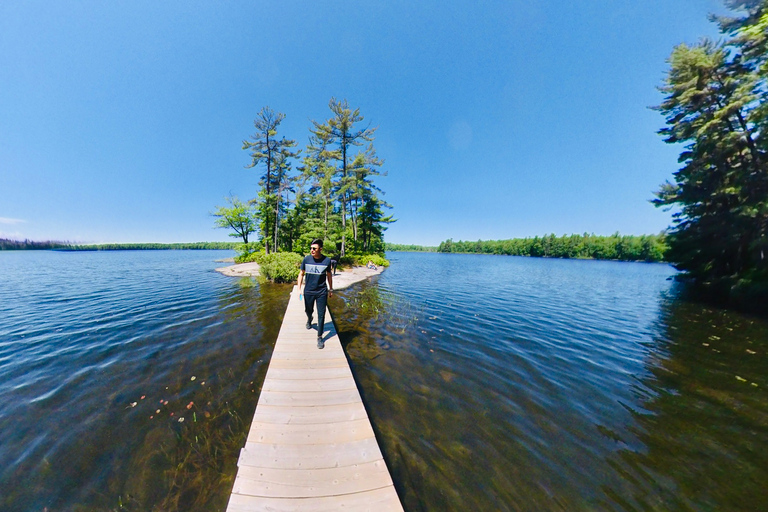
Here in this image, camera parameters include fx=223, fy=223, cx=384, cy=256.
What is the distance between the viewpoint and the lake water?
3053 mm

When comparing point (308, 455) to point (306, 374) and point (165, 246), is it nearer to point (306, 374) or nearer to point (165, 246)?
point (306, 374)

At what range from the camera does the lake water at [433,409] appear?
3.05 metres

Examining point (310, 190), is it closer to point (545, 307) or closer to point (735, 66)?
point (545, 307)

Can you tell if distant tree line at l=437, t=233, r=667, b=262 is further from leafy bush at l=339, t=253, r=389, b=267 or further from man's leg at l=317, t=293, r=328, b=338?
man's leg at l=317, t=293, r=328, b=338

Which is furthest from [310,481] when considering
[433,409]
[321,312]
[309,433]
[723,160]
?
[723,160]

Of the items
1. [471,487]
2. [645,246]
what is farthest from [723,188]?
[645,246]

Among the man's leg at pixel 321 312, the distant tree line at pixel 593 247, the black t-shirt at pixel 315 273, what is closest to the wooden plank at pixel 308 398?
the man's leg at pixel 321 312

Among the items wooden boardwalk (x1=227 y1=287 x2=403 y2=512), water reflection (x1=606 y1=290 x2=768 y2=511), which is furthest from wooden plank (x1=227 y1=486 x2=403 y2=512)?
water reflection (x1=606 y1=290 x2=768 y2=511)

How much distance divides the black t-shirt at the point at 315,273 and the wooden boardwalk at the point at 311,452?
198 cm

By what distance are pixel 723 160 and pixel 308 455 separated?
27.3 meters

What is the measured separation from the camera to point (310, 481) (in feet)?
8.27

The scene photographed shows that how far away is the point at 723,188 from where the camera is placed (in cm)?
1403

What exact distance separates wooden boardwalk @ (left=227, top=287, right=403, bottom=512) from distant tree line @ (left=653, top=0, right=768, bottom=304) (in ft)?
71.2

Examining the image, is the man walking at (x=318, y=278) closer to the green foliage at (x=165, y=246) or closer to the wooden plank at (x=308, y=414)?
the wooden plank at (x=308, y=414)
